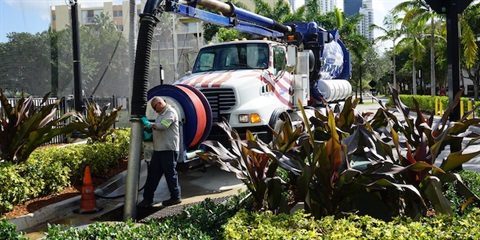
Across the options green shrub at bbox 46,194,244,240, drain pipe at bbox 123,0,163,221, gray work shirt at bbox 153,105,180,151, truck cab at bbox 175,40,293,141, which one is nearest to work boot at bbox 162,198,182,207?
gray work shirt at bbox 153,105,180,151

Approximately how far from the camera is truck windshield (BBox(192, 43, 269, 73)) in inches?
421

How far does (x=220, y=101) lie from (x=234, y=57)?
1.66m

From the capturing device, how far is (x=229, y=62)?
10.8 meters

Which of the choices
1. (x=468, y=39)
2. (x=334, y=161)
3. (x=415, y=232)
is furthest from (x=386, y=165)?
(x=468, y=39)

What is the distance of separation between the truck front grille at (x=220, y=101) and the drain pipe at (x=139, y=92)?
3015 millimetres

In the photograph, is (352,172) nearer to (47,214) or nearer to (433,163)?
(433,163)

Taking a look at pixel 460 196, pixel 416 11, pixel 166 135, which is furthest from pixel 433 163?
pixel 416 11

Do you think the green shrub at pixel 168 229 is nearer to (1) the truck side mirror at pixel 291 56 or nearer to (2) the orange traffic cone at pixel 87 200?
(2) the orange traffic cone at pixel 87 200

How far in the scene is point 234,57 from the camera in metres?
10.8

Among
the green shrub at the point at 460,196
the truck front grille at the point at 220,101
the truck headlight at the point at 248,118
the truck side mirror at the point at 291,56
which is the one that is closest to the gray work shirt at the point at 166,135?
the truck front grille at the point at 220,101

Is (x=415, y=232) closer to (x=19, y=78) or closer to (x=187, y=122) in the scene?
(x=187, y=122)

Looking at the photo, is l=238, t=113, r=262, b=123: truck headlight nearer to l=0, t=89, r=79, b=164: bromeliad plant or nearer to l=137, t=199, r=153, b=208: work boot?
l=137, t=199, r=153, b=208: work boot

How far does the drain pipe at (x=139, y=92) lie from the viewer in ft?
20.7

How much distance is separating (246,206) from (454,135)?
89.9 inches
